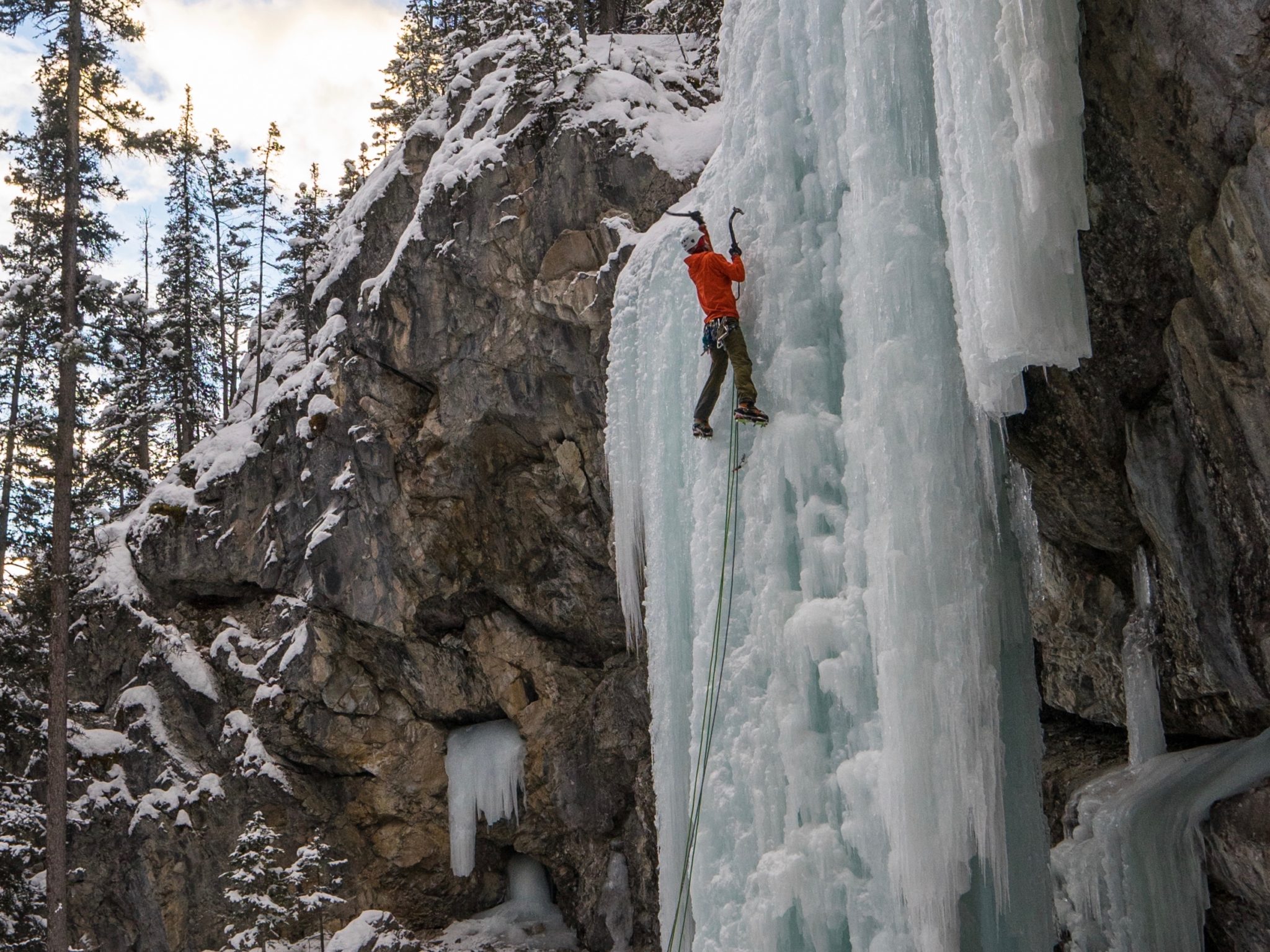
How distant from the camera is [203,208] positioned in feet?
83.1

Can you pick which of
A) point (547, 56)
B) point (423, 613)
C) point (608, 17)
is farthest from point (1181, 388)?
point (608, 17)

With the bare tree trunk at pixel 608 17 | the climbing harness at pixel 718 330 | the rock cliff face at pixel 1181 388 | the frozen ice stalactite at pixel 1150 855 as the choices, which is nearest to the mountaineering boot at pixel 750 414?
the climbing harness at pixel 718 330

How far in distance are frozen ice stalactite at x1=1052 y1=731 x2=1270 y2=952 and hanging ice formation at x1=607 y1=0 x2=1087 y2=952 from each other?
67cm

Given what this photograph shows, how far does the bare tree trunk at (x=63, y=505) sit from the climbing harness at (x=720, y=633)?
26.1 feet

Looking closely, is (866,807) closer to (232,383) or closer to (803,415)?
(803,415)

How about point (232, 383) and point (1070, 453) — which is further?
point (232, 383)

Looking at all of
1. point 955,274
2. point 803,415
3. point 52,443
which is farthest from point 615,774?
point 955,274

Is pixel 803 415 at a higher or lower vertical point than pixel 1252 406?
higher

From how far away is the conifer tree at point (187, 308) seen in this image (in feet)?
74.9

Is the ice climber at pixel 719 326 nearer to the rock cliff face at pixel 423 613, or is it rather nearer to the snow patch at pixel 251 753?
the rock cliff face at pixel 423 613

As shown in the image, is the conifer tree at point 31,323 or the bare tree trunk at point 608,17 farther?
the bare tree trunk at point 608,17

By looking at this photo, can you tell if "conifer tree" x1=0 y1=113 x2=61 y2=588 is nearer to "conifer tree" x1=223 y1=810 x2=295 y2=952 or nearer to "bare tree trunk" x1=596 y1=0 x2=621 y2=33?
"conifer tree" x1=223 y1=810 x2=295 y2=952

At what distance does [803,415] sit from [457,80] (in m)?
10.1

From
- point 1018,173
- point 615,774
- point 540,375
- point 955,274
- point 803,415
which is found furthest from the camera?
point 615,774
